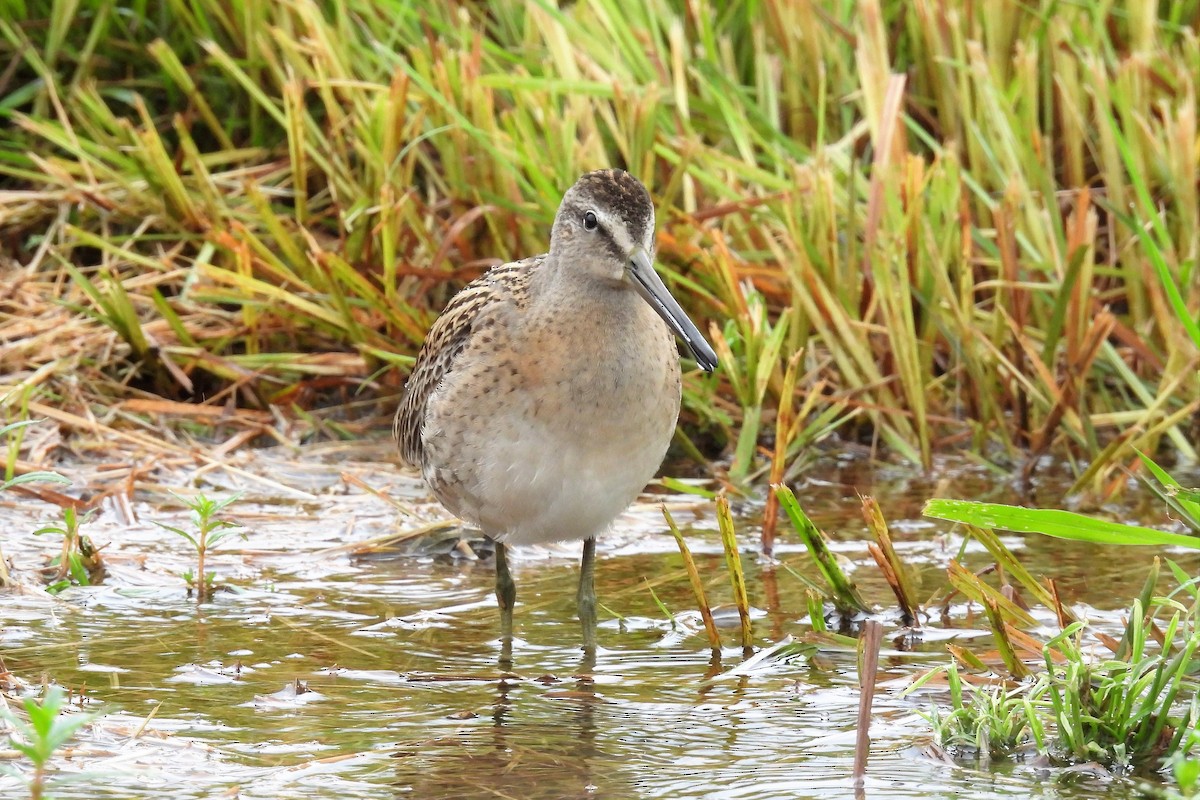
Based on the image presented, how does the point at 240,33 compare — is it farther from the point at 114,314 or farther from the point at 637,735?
the point at 637,735

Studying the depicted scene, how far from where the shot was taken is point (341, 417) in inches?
238

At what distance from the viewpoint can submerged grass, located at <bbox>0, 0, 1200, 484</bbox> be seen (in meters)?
5.61

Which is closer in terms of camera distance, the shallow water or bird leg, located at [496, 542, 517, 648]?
the shallow water

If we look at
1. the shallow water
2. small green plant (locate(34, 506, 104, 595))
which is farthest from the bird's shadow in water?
small green plant (locate(34, 506, 104, 595))

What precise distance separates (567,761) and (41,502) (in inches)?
98.6

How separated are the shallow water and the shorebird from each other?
1.11ft

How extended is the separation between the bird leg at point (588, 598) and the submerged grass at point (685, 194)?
2.27 feet

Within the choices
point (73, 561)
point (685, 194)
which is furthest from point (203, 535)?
point (685, 194)

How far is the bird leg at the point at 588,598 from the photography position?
4.21m

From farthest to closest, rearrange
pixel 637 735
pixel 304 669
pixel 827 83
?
pixel 827 83 → pixel 304 669 → pixel 637 735

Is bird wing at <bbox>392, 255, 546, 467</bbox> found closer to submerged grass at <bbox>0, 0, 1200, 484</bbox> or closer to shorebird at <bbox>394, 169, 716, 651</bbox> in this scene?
shorebird at <bbox>394, 169, 716, 651</bbox>

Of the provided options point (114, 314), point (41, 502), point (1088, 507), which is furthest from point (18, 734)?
point (1088, 507)

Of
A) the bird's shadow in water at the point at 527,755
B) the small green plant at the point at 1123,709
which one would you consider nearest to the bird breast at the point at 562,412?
the bird's shadow in water at the point at 527,755

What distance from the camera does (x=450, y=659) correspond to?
407cm
